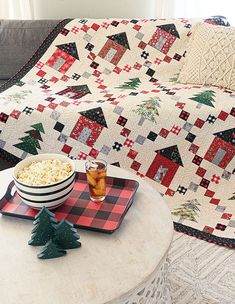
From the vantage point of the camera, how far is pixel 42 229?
118 centimetres

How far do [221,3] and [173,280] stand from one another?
2.08m

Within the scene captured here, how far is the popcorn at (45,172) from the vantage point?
4.23 ft

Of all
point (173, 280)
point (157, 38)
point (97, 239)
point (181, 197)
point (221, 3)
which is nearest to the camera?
point (97, 239)

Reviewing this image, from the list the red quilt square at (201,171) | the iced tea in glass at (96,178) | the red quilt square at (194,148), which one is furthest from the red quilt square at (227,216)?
the iced tea in glass at (96,178)

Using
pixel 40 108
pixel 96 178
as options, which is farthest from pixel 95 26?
pixel 96 178

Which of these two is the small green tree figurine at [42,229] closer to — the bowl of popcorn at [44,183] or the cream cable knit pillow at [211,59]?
the bowl of popcorn at [44,183]

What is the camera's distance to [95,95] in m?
2.31

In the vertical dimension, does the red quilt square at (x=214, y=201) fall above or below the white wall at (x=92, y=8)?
below

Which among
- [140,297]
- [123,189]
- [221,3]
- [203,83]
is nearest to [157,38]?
[203,83]

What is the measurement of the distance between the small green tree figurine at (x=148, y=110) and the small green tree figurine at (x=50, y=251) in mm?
1031

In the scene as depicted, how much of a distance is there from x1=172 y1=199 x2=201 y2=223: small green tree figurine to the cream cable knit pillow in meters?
0.66

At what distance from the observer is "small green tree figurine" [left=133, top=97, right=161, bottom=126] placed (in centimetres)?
207

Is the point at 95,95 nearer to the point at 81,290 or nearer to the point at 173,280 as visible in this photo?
the point at 173,280

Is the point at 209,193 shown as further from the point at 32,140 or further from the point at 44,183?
the point at 44,183
